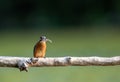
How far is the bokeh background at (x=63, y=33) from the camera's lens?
→ 459cm

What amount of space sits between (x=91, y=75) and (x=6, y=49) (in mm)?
2067

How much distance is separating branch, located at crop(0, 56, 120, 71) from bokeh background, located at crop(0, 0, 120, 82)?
1.94 metres

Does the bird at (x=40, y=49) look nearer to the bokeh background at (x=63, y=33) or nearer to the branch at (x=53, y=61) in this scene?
the branch at (x=53, y=61)

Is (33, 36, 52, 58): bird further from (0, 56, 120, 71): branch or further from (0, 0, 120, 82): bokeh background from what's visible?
(0, 0, 120, 82): bokeh background

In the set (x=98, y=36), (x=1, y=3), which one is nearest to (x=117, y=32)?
(x=98, y=36)

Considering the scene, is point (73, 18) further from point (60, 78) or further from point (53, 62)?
point (53, 62)

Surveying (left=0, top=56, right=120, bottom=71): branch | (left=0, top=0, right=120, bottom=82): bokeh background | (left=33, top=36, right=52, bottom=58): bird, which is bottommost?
(left=0, top=56, right=120, bottom=71): branch

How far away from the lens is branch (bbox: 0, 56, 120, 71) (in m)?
2.24

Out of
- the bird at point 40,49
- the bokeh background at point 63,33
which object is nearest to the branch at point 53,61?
the bird at point 40,49

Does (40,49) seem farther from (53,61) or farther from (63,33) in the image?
(63,33)

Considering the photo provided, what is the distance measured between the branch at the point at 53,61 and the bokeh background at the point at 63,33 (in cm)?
194

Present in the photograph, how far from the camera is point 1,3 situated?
941 centimetres

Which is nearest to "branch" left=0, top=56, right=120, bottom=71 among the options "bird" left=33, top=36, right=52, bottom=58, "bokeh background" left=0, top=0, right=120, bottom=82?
"bird" left=33, top=36, right=52, bottom=58

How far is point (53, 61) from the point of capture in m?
2.25
